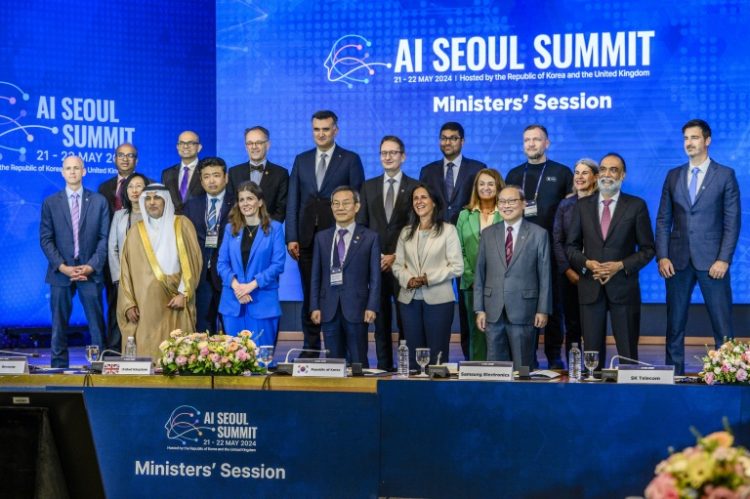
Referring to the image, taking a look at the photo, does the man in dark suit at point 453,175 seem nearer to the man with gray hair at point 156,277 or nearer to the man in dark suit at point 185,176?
the man in dark suit at point 185,176

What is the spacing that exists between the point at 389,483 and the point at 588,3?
5432mm

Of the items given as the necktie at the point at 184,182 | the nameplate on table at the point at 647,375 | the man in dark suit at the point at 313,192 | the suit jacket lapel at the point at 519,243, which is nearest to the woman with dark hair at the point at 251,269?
the man in dark suit at the point at 313,192

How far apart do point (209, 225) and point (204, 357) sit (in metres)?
2.59

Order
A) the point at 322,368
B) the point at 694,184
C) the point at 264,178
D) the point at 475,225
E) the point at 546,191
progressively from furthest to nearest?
the point at 264,178
the point at 546,191
the point at 475,225
the point at 694,184
the point at 322,368

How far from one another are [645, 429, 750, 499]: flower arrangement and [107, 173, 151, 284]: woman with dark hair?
5521 mm

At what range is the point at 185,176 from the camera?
287 inches

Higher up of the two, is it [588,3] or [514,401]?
[588,3]

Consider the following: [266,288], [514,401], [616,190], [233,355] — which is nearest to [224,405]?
[233,355]

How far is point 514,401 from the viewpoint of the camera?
3.95 m

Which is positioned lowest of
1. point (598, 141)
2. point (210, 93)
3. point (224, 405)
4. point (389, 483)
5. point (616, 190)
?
point (389, 483)

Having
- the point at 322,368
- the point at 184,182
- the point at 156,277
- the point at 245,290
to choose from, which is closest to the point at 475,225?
the point at 245,290

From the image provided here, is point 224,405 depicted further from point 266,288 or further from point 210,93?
point 210,93

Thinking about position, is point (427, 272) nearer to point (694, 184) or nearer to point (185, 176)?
point (694, 184)

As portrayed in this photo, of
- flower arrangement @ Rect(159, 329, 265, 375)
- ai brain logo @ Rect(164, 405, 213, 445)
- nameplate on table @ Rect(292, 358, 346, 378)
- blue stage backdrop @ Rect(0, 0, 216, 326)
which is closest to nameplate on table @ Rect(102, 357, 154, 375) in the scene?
flower arrangement @ Rect(159, 329, 265, 375)
